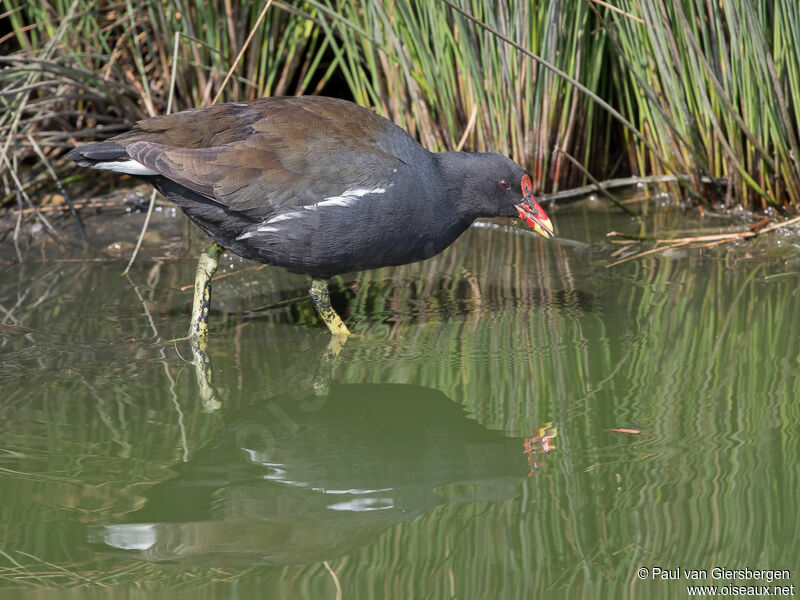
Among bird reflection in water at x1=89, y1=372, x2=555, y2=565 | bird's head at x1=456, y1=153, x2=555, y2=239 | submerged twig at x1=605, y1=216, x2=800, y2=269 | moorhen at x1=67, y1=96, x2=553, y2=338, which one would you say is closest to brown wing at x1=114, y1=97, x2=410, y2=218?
moorhen at x1=67, y1=96, x2=553, y2=338

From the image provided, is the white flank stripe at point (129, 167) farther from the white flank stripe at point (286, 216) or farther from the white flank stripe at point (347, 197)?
the white flank stripe at point (347, 197)

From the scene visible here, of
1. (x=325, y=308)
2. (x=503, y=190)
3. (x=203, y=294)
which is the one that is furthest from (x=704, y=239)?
(x=203, y=294)

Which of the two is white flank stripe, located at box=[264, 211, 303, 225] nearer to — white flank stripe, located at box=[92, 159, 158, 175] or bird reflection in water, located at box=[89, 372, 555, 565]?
white flank stripe, located at box=[92, 159, 158, 175]

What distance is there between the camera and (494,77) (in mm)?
4777

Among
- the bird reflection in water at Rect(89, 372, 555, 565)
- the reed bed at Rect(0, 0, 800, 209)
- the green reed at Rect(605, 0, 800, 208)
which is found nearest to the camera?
the bird reflection in water at Rect(89, 372, 555, 565)

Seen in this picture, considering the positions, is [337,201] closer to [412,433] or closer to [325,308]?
[325,308]

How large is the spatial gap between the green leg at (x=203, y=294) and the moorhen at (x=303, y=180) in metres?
0.01

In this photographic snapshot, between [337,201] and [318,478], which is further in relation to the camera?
[337,201]

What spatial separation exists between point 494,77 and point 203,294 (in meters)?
1.96

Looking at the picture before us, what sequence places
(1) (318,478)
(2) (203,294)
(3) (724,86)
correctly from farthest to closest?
(3) (724,86), (2) (203,294), (1) (318,478)

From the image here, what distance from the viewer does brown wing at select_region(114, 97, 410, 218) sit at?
3367 mm

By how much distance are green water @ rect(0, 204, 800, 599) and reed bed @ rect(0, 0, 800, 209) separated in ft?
2.24

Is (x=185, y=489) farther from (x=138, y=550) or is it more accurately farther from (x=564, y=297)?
(x=564, y=297)

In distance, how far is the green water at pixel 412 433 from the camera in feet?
7.22
